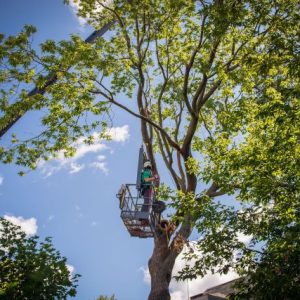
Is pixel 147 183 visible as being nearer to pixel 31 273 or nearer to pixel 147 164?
pixel 147 164

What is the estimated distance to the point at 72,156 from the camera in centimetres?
1512

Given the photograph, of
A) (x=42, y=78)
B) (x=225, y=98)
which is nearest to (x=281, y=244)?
(x=42, y=78)

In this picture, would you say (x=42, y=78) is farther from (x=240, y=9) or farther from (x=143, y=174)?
(x=240, y=9)

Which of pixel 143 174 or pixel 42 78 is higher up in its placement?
pixel 42 78

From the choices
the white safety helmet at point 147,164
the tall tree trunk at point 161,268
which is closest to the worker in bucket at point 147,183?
the white safety helmet at point 147,164

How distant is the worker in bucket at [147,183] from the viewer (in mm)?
12391

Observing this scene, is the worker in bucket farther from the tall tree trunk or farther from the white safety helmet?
the tall tree trunk

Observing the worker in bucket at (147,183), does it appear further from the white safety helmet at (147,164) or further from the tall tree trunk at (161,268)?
the tall tree trunk at (161,268)

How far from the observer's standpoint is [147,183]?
1269 cm

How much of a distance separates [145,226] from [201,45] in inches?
271

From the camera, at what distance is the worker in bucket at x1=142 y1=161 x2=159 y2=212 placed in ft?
40.7

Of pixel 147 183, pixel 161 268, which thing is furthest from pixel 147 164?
pixel 161 268

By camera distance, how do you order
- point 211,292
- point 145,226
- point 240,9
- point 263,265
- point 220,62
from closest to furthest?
point 263,265, point 240,9, point 145,226, point 220,62, point 211,292

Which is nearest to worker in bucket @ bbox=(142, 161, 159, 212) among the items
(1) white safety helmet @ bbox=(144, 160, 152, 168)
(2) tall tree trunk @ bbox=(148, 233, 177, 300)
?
(1) white safety helmet @ bbox=(144, 160, 152, 168)
